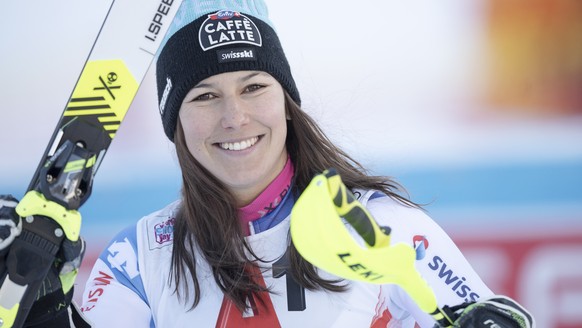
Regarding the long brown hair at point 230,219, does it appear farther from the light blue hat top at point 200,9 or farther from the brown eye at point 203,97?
the light blue hat top at point 200,9

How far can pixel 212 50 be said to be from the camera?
72.9 inches

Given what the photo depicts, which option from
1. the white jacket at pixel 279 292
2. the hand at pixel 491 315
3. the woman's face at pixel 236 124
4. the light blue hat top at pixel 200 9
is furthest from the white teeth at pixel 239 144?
the hand at pixel 491 315

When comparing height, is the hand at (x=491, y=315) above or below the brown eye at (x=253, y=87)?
below

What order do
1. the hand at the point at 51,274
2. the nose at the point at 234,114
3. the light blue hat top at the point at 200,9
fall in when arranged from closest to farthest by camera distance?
1. the hand at the point at 51,274
2. the nose at the point at 234,114
3. the light blue hat top at the point at 200,9

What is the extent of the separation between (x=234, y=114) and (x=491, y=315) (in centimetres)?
69

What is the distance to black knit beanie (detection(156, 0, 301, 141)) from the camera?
184cm

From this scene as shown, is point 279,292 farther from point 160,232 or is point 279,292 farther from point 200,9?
point 200,9

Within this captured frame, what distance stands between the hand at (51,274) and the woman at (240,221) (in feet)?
0.86

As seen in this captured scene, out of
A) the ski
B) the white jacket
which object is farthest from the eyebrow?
the white jacket

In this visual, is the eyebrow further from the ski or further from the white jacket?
the white jacket

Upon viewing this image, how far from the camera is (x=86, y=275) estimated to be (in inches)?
114

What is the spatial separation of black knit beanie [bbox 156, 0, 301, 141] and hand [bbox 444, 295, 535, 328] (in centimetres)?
70

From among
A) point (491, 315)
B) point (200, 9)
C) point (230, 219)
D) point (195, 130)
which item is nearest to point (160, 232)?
point (230, 219)

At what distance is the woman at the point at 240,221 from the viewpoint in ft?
5.97
